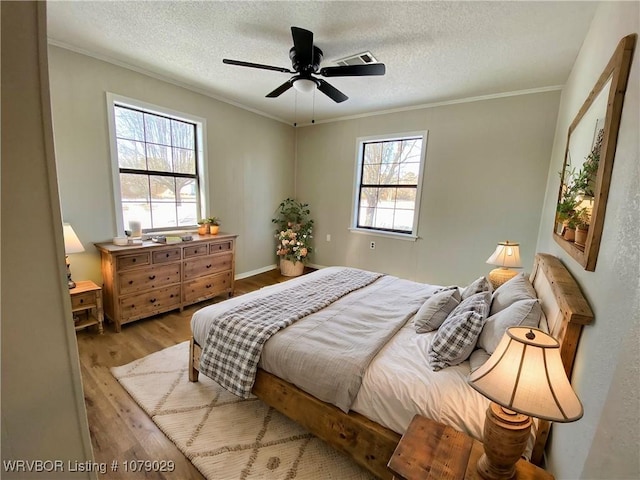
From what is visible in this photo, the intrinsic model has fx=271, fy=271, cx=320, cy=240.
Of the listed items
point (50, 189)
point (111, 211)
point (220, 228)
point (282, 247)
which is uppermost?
point (50, 189)

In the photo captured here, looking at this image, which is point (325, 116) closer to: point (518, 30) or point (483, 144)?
point (483, 144)

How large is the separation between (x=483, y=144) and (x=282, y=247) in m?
3.38

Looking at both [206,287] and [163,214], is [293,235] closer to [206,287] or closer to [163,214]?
[206,287]

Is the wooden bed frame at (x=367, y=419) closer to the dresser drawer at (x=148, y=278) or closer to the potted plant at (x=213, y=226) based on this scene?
the dresser drawer at (x=148, y=278)

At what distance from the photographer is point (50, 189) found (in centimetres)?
46

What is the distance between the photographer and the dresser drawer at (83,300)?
8.14 feet

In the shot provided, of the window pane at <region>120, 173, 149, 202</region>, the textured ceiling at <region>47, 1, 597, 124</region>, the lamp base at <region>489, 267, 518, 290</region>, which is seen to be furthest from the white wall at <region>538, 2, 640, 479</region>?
the window pane at <region>120, 173, 149, 202</region>

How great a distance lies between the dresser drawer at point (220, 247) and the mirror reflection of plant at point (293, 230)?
121 cm

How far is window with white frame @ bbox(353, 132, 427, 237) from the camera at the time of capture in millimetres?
4066

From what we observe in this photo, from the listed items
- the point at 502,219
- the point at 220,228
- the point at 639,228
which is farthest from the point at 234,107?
the point at 639,228

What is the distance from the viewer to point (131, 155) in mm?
3113

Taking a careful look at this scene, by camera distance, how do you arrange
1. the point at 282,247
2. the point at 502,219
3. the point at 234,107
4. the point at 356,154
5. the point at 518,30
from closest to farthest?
the point at 518,30
the point at 502,219
the point at 234,107
the point at 356,154
the point at 282,247

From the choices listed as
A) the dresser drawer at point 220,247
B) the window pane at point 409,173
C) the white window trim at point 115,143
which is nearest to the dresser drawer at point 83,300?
the white window trim at point 115,143

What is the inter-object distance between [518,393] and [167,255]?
3.18 metres
